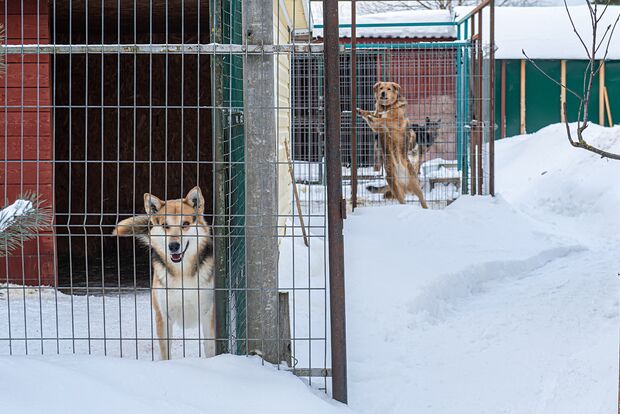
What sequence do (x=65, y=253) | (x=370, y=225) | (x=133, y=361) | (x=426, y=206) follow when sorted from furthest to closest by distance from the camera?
(x=426, y=206) < (x=65, y=253) < (x=370, y=225) < (x=133, y=361)

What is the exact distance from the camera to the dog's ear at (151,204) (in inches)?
214

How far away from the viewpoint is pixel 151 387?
4.19 metres

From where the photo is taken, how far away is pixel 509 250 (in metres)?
9.54

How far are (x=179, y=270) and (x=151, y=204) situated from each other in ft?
1.44

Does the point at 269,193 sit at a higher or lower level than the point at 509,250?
higher

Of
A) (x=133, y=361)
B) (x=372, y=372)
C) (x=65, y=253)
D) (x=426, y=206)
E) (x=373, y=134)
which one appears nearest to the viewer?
(x=133, y=361)

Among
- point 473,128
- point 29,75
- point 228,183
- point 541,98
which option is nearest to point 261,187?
point 228,183

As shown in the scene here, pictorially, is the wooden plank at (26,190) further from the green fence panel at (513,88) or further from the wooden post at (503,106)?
the green fence panel at (513,88)

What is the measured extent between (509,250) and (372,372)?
433 cm

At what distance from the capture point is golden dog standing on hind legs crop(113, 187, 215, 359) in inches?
200

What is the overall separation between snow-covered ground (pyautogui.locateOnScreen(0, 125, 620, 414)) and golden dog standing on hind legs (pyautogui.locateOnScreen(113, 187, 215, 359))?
10.5 inches

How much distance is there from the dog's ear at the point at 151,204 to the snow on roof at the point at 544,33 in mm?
17269

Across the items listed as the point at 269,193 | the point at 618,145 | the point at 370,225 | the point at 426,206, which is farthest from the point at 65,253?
the point at 618,145

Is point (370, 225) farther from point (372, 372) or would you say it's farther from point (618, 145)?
point (618, 145)
